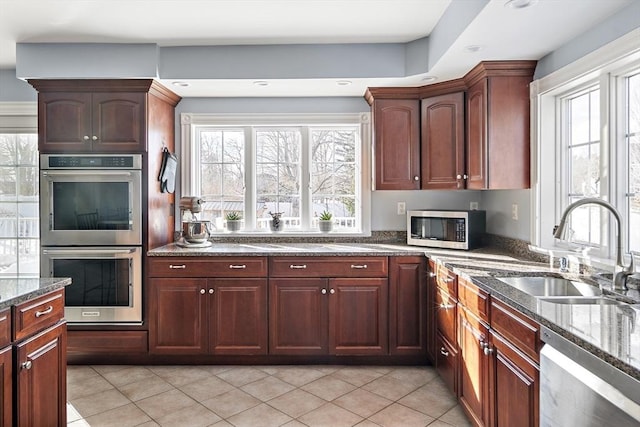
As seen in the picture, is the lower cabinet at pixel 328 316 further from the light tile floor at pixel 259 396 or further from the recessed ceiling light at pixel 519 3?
the recessed ceiling light at pixel 519 3

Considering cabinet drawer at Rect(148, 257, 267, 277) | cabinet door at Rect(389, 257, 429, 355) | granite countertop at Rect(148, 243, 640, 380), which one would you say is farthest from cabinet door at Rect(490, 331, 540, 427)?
cabinet drawer at Rect(148, 257, 267, 277)

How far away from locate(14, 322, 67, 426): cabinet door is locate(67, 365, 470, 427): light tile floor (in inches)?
21.5

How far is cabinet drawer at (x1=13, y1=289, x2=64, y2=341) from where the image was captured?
5.60ft

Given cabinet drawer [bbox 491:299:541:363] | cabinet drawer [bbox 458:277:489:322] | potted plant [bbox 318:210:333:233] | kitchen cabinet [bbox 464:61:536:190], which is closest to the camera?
cabinet drawer [bbox 491:299:541:363]

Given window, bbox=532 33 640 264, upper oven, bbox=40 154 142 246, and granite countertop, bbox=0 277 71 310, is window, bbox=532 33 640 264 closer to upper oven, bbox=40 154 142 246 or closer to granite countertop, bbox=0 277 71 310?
granite countertop, bbox=0 277 71 310

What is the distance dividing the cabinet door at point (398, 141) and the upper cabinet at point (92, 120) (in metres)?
1.78

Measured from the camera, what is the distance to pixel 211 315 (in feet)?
10.4

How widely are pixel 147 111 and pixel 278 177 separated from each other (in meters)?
1.21

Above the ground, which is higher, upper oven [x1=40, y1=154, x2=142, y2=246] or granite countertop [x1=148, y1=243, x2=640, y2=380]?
upper oven [x1=40, y1=154, x2=142, y2=246]

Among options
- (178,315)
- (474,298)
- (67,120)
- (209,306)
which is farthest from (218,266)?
(474,298)

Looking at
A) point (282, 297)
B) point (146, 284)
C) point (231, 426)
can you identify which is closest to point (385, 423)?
point (231, 426)

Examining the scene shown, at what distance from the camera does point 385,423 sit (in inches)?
94.1

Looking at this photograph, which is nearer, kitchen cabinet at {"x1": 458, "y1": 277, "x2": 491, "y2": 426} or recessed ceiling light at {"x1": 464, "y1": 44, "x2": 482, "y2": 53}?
kitchen cabinet at {"x1": 458, "y1": 277, "x2": 491, "y2": 426}

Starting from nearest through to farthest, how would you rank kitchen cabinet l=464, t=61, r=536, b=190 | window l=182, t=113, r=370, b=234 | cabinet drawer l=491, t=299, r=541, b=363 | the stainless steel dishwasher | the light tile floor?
the stainless steel dishwasher < cabinet drawer l=491, t=299, r=541, b=363 < the light tile floor < kitchen cabinet l=464, t=61, r=536, b=190 < window l=182, t=113, r=370, b=234
